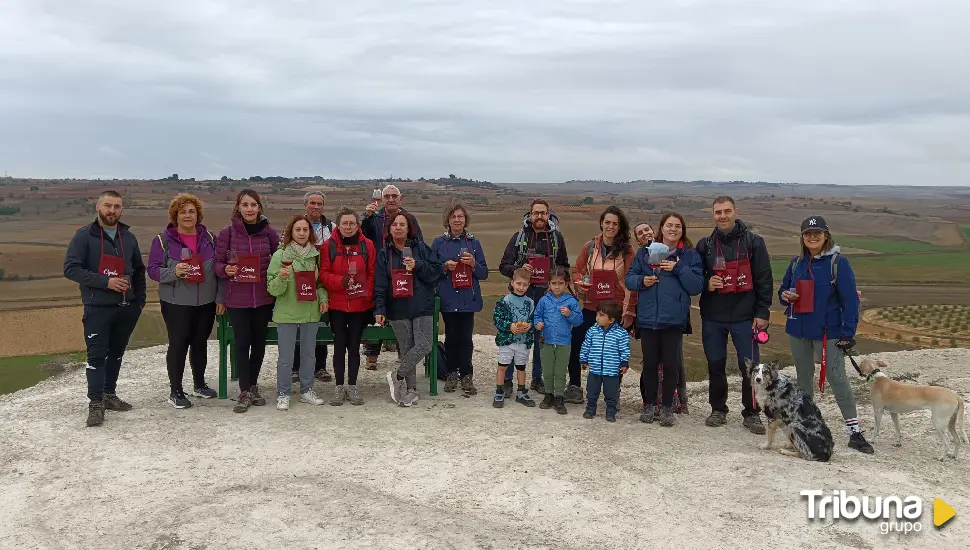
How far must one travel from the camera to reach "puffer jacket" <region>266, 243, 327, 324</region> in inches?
274

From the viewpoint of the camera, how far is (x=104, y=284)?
21.7ft

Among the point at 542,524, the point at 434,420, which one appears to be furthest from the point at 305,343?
the point at 542,524

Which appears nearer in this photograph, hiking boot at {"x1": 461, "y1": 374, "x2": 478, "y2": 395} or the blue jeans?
the blue jeans

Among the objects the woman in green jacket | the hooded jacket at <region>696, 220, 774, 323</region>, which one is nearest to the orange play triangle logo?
the hooded jacket at <region>696, 220, 774, 323</region>

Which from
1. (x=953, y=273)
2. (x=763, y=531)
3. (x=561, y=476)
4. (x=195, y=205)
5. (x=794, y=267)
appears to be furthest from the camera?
(x=953, y=273)

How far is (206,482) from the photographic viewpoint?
556cm

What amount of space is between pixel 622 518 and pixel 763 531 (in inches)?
38.4

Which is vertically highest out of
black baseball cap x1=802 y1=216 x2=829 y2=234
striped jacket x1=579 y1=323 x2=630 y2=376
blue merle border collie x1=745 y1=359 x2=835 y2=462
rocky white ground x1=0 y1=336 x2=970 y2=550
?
black baseball cap x1=802 y1=216 x2=829 y2=234

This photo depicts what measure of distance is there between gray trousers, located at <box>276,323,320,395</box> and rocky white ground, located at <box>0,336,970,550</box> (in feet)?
1.02

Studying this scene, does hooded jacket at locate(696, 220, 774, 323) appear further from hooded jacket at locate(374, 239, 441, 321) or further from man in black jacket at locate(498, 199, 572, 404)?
hooded jacket at locate(374, 239, 441, 321)

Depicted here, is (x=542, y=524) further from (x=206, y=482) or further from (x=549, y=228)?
(x=549, y=228)

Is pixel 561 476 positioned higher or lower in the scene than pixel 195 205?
lower

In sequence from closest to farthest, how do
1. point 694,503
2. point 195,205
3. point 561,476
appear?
point 694,503, point 561,476, point 195,205

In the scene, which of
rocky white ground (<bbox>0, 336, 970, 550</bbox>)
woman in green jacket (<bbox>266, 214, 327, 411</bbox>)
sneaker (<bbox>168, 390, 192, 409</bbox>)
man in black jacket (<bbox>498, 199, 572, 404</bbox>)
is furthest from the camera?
man in black jacket (<bbox>498, 199, 572, 404</bbox>)
